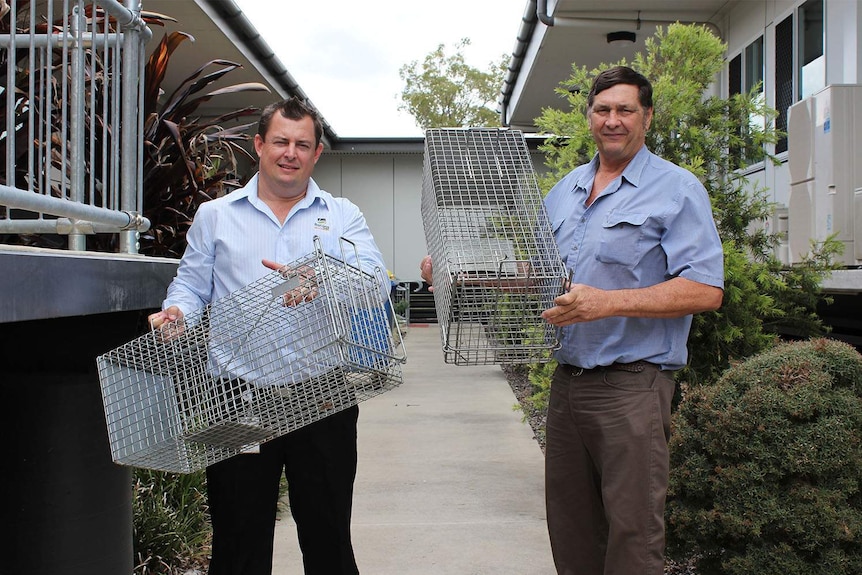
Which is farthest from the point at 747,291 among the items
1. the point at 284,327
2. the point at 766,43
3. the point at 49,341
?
the point at 766,43

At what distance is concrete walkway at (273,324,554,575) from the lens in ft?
14.4

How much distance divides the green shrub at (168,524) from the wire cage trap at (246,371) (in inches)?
75.8

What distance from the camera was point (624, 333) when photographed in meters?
2.54

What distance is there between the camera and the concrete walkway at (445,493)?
4.40 meters

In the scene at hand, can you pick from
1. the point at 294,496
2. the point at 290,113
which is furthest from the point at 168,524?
the point at 290,113

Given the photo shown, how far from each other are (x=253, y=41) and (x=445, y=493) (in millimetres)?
7000

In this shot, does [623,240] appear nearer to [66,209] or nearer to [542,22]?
[66,209]

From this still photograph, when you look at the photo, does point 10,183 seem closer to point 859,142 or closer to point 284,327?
point 284,327

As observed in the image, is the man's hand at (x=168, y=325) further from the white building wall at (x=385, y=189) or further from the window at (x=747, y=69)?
the white building wall at (x=385, y=189)

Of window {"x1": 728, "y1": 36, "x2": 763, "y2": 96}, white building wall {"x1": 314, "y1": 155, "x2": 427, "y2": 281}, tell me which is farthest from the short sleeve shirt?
white building wall {"x1": 314, "y1": 155, "x2": 427, "y2": 281}

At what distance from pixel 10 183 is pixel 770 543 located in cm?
281

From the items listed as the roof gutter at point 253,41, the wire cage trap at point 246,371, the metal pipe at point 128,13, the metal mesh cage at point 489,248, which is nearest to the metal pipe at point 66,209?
the wire cage trap at point 246,371

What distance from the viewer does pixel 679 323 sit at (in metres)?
2.61

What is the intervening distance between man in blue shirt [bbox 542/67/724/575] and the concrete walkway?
1681mm
